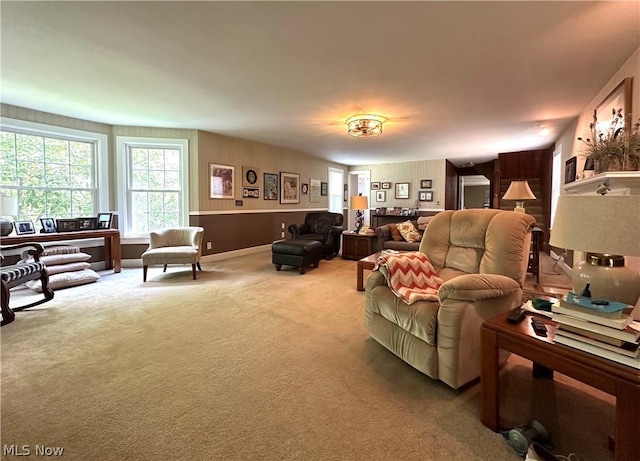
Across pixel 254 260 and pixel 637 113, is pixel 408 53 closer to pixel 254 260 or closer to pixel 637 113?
pixel 637 113

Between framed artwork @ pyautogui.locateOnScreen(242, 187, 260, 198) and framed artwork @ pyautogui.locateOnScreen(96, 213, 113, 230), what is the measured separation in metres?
2.34

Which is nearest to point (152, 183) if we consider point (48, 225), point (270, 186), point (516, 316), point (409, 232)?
point (48, 225)

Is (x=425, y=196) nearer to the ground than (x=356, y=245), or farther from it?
farther from it

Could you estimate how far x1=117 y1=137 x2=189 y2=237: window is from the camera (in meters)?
5.16

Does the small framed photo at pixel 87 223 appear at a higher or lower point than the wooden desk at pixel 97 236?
higher

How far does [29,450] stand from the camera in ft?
4.53

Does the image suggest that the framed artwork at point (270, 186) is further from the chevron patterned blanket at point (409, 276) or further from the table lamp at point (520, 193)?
the chevron patterned blanket at point (409, 276)

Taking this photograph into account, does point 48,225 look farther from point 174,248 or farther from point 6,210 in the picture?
point 174,248

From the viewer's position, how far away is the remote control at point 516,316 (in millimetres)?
1519

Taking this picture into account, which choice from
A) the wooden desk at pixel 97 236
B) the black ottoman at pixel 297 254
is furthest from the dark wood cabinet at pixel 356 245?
the wooden desk at pixel 97 236

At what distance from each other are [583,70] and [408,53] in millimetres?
1741

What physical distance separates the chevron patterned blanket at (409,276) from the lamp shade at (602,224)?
0.92m

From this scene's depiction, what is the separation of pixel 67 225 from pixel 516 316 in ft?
17.3

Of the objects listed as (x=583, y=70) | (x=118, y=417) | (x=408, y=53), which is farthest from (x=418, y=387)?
(x=583, y=70)
